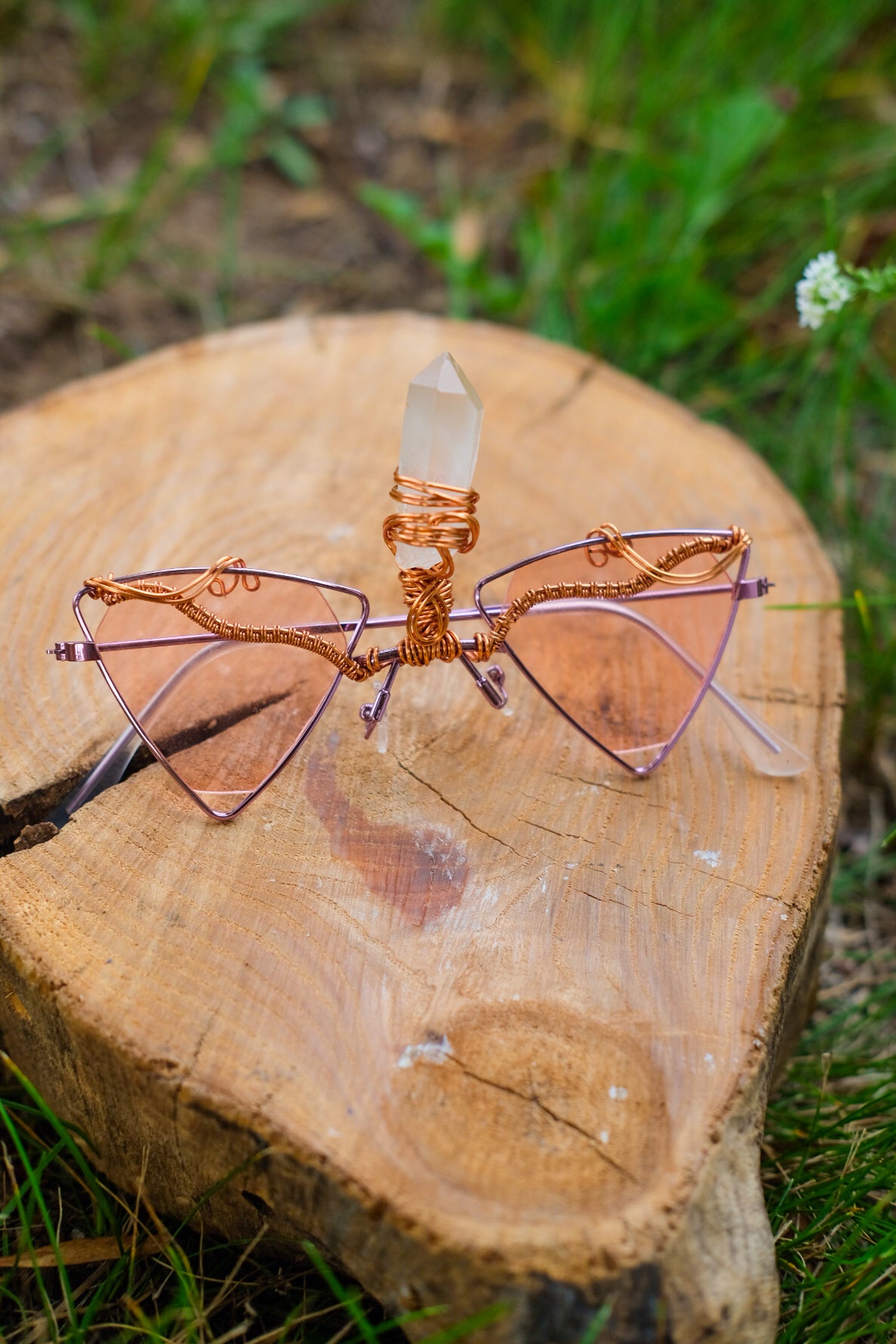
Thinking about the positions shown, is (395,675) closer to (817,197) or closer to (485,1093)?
(485,1093)

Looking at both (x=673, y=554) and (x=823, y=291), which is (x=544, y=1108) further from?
(x=823, y=291)

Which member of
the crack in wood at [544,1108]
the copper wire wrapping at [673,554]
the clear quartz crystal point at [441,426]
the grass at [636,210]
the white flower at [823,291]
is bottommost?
the crack in wood at [544,1108]

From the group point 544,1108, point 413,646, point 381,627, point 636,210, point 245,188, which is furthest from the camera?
point 245,188

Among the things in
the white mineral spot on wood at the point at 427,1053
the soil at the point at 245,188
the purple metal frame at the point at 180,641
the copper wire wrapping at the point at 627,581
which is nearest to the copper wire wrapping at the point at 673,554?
the copper wire wrapping at the point at 627,581

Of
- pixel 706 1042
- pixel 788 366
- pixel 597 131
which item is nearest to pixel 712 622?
pixel 706 1042

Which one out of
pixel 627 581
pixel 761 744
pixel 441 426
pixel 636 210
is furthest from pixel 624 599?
pixel 636 210

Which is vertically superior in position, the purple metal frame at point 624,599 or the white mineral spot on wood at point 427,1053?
the purple metal frame at point 624,599

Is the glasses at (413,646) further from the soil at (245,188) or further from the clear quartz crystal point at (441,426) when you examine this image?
the soil at (245,188)
